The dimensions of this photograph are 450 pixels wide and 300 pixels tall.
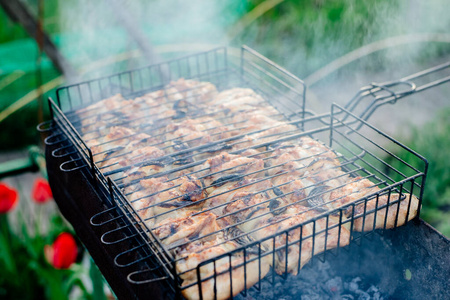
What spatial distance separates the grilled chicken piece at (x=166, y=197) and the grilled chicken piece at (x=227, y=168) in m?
0.09

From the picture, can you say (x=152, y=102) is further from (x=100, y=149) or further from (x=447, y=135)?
(x=447, y=135)

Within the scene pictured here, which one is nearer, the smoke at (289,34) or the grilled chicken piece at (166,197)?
the grilled chicken piece at (166,197)

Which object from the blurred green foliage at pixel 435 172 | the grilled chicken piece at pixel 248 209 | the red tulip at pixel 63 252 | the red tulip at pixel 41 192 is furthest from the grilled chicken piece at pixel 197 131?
the blurred green foliage at pixel 435 172

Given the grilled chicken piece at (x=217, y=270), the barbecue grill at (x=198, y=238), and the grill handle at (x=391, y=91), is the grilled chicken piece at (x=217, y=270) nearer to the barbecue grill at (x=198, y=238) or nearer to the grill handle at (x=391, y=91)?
the barbecue grill at (x=198, y=238)

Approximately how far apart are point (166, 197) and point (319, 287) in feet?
3.41

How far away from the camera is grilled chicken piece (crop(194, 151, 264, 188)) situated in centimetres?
250

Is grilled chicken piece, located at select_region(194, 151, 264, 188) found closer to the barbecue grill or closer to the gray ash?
the barbecue grill

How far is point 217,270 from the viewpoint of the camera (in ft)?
6.44

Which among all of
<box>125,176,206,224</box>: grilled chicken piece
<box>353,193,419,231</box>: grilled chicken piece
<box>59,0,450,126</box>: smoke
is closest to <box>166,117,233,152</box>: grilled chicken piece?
<box>125,176,206,224</box>: grilled chicken piece

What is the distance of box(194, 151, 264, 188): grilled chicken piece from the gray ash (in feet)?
1.95

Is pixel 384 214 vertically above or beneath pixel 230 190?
beneath

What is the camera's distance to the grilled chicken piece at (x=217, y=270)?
194cm

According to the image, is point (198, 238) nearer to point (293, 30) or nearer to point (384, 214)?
point (384, 214)

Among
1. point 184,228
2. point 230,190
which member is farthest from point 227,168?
point 184,228
